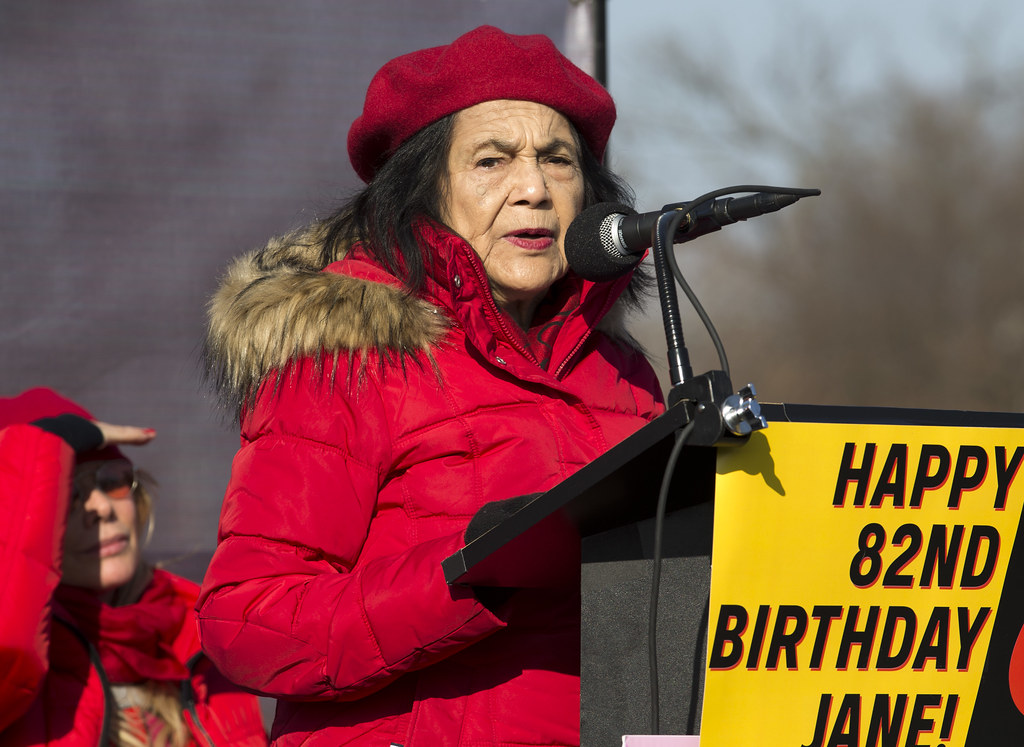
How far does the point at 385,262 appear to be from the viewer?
6.56ft

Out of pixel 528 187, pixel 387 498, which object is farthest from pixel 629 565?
pixel 528 187

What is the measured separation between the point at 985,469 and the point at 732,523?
0.94 feet

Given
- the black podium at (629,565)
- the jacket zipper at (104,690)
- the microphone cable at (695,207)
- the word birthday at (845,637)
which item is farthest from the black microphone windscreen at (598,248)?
the jacket zipper at (104,690)

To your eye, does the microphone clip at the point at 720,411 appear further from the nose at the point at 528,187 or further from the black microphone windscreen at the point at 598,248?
the nose at the point at 528,187

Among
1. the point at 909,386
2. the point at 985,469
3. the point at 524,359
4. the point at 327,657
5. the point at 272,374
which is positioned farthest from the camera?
the point at 909,386

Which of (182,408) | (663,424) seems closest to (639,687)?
(663,424)

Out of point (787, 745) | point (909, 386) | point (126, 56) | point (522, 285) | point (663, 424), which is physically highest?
point (909, 386)

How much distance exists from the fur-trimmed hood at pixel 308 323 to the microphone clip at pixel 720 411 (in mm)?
789

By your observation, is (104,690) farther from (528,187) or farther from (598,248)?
(598,248)

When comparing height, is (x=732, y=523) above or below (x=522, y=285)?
A: below

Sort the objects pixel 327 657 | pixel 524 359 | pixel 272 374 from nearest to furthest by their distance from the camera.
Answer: pixel 327 657 → pixel 272 374 → pixel 524 359

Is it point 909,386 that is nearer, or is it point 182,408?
point 182,408

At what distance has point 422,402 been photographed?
→ 175 centimetres

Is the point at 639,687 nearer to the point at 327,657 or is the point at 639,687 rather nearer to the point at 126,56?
the point at 327,657
